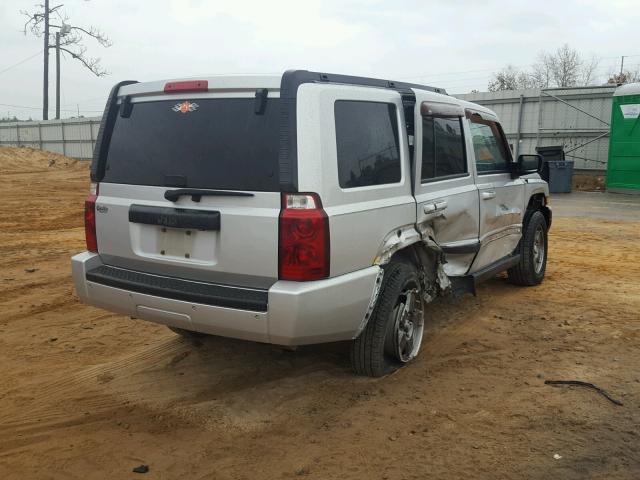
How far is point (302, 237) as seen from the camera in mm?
3156

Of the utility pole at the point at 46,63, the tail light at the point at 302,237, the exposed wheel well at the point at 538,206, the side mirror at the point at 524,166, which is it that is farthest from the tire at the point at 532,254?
the utility pole at the point at 46,63

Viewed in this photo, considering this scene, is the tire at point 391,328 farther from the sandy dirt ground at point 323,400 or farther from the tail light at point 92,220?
the tail light at point 92,220

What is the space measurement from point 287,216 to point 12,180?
23621 mm

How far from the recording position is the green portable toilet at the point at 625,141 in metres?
17.0

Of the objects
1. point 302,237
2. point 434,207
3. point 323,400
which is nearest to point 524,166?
point 434,207

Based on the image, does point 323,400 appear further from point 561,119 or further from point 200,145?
point 561,119

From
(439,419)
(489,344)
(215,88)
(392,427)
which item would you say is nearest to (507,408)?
(439,419)

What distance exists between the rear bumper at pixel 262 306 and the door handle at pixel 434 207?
2.57 feet

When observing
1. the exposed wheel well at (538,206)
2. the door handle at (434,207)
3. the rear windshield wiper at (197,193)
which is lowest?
the exposed wheel well at (538,206)

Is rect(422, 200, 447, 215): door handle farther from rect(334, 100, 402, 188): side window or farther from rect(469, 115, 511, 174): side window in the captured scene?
rect(469, 115, 511, 174): side window

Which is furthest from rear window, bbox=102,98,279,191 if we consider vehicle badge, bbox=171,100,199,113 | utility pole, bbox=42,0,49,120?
utility pole, bbox=42,0,49,120

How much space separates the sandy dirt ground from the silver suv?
1.51ft

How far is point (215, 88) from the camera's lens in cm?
342

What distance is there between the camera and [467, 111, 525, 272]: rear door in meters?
5.21
